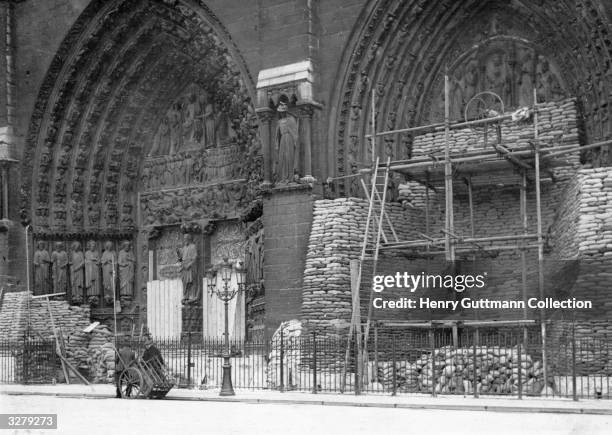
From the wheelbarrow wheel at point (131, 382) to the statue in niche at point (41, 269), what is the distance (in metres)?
8.49

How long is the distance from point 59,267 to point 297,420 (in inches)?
584

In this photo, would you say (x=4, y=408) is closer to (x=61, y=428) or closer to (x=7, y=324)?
(x=61, y=428)

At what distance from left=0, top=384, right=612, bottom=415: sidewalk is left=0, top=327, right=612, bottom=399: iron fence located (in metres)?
0.37

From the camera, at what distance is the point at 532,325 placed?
18.0m

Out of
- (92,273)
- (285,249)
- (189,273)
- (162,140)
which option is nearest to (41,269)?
(92,273)

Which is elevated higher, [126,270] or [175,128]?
[175,128]

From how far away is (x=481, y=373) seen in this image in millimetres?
17172

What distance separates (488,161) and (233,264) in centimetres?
771

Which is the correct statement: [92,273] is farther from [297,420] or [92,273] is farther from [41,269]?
[297,420]

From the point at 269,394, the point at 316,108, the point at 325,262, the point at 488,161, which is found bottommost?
the point at 269,394

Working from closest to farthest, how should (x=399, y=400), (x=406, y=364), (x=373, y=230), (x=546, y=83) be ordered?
(x=399, y=400), (x=406, y=364), (x=546, y=83), (x=373, y=230)

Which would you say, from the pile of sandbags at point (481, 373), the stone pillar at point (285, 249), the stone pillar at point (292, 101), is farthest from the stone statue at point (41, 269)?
the pile of sandbags at point (481, 373)

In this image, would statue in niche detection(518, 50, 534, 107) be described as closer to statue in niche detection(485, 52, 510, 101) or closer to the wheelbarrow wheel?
statue in niche detection(485, 52, 510, 101)

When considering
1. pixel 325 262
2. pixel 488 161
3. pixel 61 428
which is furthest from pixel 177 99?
pixel 61 428
